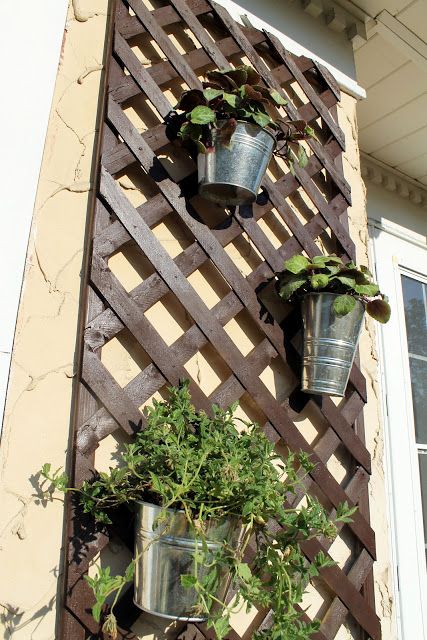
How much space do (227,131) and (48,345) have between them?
0.64 metres

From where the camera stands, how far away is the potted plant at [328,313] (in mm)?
1488

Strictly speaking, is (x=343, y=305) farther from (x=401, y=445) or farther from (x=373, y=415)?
(x=401, y=445)

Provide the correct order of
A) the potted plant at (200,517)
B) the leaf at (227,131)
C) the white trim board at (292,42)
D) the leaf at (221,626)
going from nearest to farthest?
1. the leaf at (221,626)
2. the potted plant at (200,517)
3. the leaf at (227,131)
4. the white trim board at (292,42)

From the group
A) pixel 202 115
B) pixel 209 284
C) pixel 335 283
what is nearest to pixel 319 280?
pixel 335 283

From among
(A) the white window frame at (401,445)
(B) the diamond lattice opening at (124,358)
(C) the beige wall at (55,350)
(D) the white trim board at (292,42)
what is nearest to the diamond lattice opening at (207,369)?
(C) the beige wall at (55,350)

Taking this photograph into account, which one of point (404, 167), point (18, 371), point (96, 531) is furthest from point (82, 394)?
point (404, 167)

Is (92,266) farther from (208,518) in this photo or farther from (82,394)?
(208,518)

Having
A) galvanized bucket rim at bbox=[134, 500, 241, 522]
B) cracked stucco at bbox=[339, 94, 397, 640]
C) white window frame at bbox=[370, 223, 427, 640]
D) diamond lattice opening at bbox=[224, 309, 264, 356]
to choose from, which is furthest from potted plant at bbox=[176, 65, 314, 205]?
white window frame at bbox=[370, 223, 427, 640]

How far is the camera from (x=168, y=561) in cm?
107

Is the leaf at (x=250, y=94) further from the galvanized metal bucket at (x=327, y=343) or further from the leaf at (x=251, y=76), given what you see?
the galvanized metal bucket at (x=327, y=343)

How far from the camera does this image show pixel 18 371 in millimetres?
1231

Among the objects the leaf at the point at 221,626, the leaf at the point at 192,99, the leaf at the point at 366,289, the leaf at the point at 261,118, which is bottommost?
the leaf at the point at 221,626

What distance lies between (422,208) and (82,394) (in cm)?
245

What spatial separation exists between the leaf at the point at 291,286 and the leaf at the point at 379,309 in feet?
0.61
